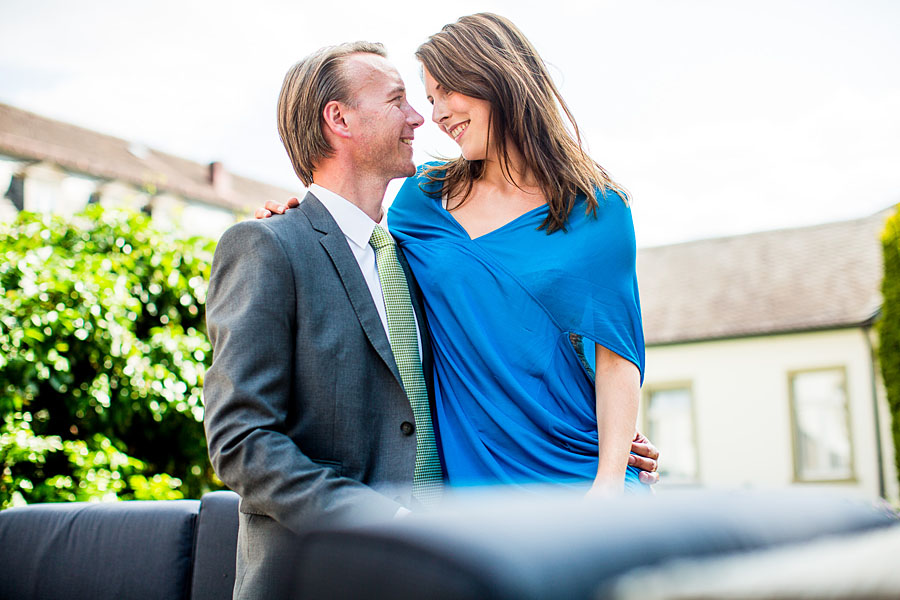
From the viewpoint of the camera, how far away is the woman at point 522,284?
2062 mm

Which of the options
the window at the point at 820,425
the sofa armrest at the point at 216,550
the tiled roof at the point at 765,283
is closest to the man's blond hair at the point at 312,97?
the sofa armrest at the point at 216,550

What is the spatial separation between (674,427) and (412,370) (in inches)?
589

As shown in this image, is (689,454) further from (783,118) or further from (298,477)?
(298,477)

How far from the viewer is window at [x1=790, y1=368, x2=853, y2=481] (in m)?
14.3

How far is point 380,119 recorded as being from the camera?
7.73 ft

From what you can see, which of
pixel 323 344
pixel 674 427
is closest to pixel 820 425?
pixel 674 427

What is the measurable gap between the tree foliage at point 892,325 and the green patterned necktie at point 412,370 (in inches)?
434

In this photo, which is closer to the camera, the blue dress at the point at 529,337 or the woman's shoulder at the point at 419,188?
the blue dress at the point at 529,337

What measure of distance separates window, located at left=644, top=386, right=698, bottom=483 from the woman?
1445cm

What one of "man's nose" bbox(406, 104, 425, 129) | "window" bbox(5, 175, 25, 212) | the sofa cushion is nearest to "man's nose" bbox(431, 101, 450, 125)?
"man's nose" bbox(406, 104, 425, 129)

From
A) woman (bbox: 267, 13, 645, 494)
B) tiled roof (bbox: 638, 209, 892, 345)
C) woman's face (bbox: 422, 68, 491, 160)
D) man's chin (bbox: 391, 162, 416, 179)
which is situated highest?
tiled roof (bbox: 638, 209, 892, 345)

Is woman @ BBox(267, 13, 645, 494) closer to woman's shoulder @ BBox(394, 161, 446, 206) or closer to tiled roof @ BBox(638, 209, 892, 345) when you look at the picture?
woman's shoulder @ BBox(394, 161, 446, 206)

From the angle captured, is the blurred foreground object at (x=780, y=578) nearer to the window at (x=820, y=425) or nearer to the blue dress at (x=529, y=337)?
the blue dress at (x=529, y=337)

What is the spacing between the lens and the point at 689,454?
1612 cm
